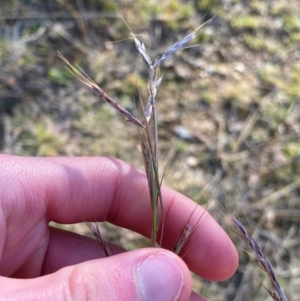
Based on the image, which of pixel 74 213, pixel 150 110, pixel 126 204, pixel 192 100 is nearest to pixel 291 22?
pixel 192 100

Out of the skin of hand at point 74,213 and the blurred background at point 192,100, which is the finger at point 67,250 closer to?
the skin of hand at point 74,213

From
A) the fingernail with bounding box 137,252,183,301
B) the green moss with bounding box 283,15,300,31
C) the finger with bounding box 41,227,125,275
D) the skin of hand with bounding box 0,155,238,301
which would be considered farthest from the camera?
the green moss with bounding box 283,15,300,31

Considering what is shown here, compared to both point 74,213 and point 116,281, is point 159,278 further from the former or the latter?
point 74,213

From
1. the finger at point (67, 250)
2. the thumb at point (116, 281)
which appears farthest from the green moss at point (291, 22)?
the thumb at point (116, 281)

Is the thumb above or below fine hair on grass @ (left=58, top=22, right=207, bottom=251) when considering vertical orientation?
below

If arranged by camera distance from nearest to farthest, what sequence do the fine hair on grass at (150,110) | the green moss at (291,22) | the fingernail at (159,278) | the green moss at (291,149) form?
1. the fine hair on grass at (150,110)
2. the fingernail at (159,278)
3. the green moss at (291,149)
4. the green moss at (291,22)

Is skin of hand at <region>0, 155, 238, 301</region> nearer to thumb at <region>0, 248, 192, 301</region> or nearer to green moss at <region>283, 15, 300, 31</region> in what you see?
thumb at <region>0, 248, 192, 301</region>

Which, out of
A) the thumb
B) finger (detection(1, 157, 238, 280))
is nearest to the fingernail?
the thumb

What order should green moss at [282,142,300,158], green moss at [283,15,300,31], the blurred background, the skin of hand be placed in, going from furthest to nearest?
green moss at [283,15,300,31] < green moss at [282,142,300,158] < the blurred background < the skin of hand
